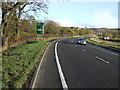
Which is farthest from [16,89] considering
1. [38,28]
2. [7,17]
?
[38,28]

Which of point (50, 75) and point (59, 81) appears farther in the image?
point (50, 75)

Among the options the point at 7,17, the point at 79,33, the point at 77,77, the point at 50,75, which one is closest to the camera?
the point at 77,77

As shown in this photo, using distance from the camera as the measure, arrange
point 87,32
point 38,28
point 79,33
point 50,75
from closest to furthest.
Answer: point 50,75 < point 38,28 < point 79,33 < point 87,32

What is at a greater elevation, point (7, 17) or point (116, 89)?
point (7, 17)

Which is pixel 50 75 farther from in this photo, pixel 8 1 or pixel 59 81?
pixel 8 1

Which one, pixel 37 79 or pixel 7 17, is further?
pixel 7 17

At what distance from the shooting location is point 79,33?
135 meters

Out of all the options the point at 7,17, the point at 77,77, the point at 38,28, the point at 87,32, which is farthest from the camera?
the point at 87,32

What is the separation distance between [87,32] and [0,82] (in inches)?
5757

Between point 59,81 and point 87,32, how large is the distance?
145m

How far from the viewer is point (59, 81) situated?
7730 mm

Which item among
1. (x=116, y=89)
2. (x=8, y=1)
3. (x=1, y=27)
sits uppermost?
(x=8, y=1)

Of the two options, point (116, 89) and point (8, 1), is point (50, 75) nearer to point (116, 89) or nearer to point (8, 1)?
point (116, 89)

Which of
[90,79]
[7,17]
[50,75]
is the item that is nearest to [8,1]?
[7,17]
